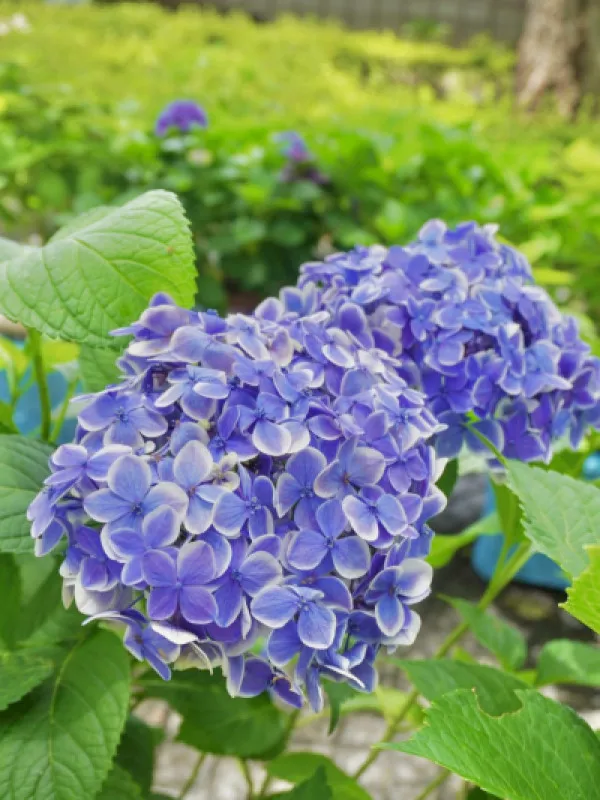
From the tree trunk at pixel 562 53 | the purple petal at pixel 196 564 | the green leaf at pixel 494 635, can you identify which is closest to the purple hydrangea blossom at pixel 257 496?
the purple petal at pixel 196 564

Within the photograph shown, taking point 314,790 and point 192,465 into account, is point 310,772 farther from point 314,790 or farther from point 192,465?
point 192,465

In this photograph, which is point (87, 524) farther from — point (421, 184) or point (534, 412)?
point (421, 184)

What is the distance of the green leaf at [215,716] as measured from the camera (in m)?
1.22

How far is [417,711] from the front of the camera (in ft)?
4.75

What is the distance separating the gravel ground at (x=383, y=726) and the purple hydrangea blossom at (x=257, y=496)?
0.87 m

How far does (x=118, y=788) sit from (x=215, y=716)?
0.26 meters

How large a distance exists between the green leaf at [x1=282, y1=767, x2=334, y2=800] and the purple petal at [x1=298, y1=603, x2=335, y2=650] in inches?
13.7

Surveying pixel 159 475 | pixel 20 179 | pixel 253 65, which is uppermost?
pixel 159 475

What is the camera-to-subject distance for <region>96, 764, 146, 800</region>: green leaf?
97 centimetres

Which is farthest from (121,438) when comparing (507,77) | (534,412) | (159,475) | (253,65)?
(507,77)

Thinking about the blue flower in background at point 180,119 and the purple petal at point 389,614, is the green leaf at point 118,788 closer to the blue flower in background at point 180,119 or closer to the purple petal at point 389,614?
the purple petal at point 389,614

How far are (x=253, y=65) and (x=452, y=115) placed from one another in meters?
1.53

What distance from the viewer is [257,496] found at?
2.57 ft

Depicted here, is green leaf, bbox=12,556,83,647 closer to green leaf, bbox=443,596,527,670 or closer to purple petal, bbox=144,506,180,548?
purple petal, bbox=144,506,180,548
